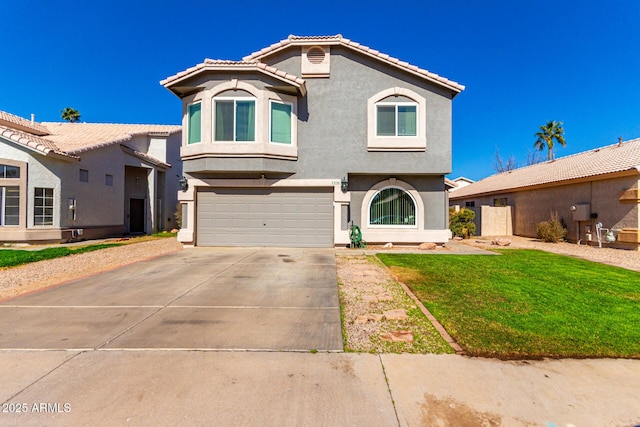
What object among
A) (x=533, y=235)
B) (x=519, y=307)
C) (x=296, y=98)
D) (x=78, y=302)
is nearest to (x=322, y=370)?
(x=519, y=307)

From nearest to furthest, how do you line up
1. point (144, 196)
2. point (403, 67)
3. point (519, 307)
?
1. point (519, 307)
2. point (403, 67)
3. point (144, 196)

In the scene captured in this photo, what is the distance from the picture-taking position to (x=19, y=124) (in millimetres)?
17828

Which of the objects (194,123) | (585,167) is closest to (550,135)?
(585,167)

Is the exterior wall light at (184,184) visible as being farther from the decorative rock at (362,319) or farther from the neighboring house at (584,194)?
the neighboring house at (584,194)

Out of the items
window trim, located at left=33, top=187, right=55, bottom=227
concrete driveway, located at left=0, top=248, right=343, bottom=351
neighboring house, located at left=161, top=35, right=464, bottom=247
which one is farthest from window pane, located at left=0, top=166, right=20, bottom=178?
concrete driveway, located at left=0, top=248, right=343, bottom=351

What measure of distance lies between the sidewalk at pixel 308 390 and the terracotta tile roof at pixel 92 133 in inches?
629

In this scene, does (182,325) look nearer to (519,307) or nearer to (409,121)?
(519,307)

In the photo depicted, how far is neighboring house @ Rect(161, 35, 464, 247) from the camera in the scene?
12875 millimetres

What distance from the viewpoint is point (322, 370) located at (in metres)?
3.41

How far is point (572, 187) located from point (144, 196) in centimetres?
2540

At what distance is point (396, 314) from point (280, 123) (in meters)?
9.73

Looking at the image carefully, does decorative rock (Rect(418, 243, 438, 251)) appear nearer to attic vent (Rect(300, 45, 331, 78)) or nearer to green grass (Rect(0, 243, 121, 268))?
attic vent (Rect(300, 45, 331, 78))

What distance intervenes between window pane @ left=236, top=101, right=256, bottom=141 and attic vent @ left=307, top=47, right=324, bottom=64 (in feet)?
11.4

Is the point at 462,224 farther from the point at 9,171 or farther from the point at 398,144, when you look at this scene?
the point at 9,171
